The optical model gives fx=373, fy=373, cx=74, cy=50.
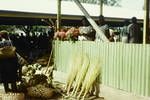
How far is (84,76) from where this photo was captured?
9023 millimetres

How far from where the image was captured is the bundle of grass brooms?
8719mm

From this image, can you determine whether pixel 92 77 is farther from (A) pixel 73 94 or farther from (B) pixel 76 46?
(B) pixel 76 46

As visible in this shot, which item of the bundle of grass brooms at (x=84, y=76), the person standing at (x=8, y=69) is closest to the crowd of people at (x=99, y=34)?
the bundle of grass brooms at (x=84, y=76)

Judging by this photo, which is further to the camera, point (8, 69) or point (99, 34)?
point (99, 34)

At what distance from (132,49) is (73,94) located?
1871mm

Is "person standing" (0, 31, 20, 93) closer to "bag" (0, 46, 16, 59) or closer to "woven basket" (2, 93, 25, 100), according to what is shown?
"bag" (0, 46, 16, 59)

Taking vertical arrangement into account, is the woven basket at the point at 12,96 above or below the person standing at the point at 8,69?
below

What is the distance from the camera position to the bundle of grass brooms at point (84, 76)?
8.72 meters

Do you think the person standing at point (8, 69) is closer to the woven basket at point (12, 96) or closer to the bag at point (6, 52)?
the bag at point (6, 52)

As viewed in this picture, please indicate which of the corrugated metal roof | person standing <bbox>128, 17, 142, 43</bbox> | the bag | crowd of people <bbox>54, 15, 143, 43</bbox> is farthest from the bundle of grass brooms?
the corrugated metal roof

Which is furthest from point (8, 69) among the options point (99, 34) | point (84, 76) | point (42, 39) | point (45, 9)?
point (45, 9)

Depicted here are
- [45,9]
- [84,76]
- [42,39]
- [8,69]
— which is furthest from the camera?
[45,9]

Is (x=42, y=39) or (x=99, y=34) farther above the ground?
(x=99, y=34)

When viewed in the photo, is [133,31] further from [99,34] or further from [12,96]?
[12,96]
